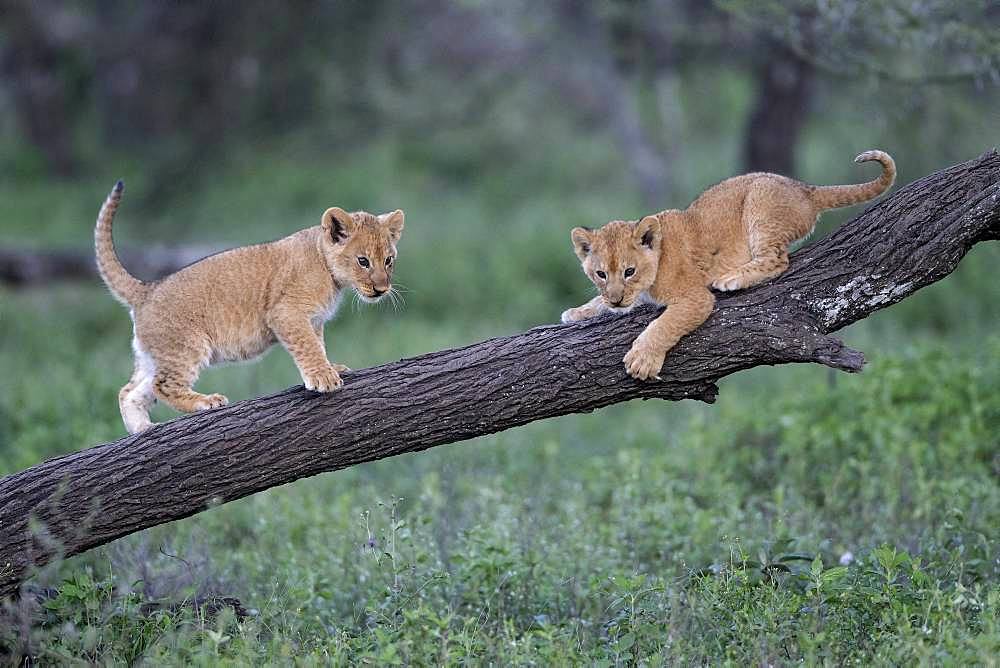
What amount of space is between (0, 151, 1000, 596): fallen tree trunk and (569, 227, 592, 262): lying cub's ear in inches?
30.7

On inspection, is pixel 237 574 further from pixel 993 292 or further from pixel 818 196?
pixel 993 292

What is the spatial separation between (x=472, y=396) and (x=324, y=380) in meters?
0.73

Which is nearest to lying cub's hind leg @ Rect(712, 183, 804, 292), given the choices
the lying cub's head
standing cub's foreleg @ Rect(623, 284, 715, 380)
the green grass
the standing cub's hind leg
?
standing cub's foreleg @ Rect(623, 284, 715, 380)

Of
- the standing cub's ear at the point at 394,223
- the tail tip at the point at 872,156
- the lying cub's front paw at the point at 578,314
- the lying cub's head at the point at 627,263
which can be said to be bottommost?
the lying cub's front paw at the point at 578,314

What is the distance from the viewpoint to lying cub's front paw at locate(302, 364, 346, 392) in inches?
216

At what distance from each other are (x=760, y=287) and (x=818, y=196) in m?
0.64

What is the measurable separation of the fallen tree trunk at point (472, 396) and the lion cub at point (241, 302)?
595 mm

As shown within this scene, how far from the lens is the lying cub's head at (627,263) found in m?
5.72

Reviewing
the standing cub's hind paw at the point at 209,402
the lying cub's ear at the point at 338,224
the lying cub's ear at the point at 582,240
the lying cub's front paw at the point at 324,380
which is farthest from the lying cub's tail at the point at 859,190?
the standing cub's hind paw at the point at 209,402

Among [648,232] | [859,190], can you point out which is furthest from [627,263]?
[859,190]

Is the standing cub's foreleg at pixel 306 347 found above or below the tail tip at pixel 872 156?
below

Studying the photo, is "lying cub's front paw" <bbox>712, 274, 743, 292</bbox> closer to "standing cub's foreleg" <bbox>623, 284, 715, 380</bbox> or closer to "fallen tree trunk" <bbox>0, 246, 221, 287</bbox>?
"standing cub's foreleg" <bbox>623, 284, 715, 380</bbox>

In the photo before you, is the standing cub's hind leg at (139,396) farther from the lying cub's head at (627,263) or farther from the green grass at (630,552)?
the lying cub's head at (627,263)

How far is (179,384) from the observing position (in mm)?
5973
